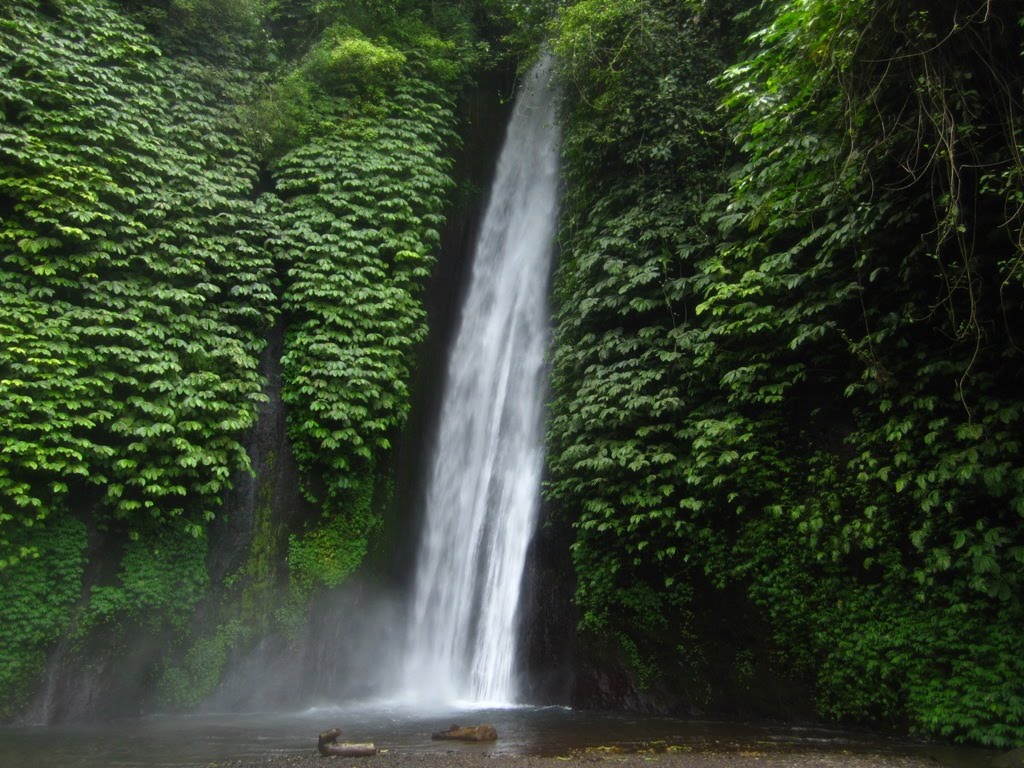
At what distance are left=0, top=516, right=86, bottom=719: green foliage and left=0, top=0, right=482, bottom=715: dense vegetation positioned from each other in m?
0.02

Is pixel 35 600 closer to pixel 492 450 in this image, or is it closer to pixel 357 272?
pixel 357 272

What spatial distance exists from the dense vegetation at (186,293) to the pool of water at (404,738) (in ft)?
4.18

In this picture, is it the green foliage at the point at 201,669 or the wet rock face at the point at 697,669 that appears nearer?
the wet rock face at the point at 697,669

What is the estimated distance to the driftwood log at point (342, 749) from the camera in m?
6.05

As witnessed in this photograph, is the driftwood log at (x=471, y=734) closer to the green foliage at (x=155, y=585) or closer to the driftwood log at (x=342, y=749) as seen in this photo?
the driftwood log at (x=342, y=749)

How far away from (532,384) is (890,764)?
7006mm

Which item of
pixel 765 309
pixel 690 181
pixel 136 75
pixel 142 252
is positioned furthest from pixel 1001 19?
pixel 136 75

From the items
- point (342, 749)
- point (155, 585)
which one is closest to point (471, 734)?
point (342, 749)

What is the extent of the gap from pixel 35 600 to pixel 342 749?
4.44 meters

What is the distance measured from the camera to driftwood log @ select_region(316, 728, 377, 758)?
19.8ft

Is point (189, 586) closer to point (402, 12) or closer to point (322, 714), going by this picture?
point (322, 714)

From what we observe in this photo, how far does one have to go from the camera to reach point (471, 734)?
675 cm

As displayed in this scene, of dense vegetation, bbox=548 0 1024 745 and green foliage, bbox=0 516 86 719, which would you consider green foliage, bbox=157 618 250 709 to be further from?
dense vegetation, bbox=548 0 1024 745

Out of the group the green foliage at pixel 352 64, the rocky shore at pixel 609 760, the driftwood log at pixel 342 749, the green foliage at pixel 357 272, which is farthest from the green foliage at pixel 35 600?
the green foliage at pixel 352 64
